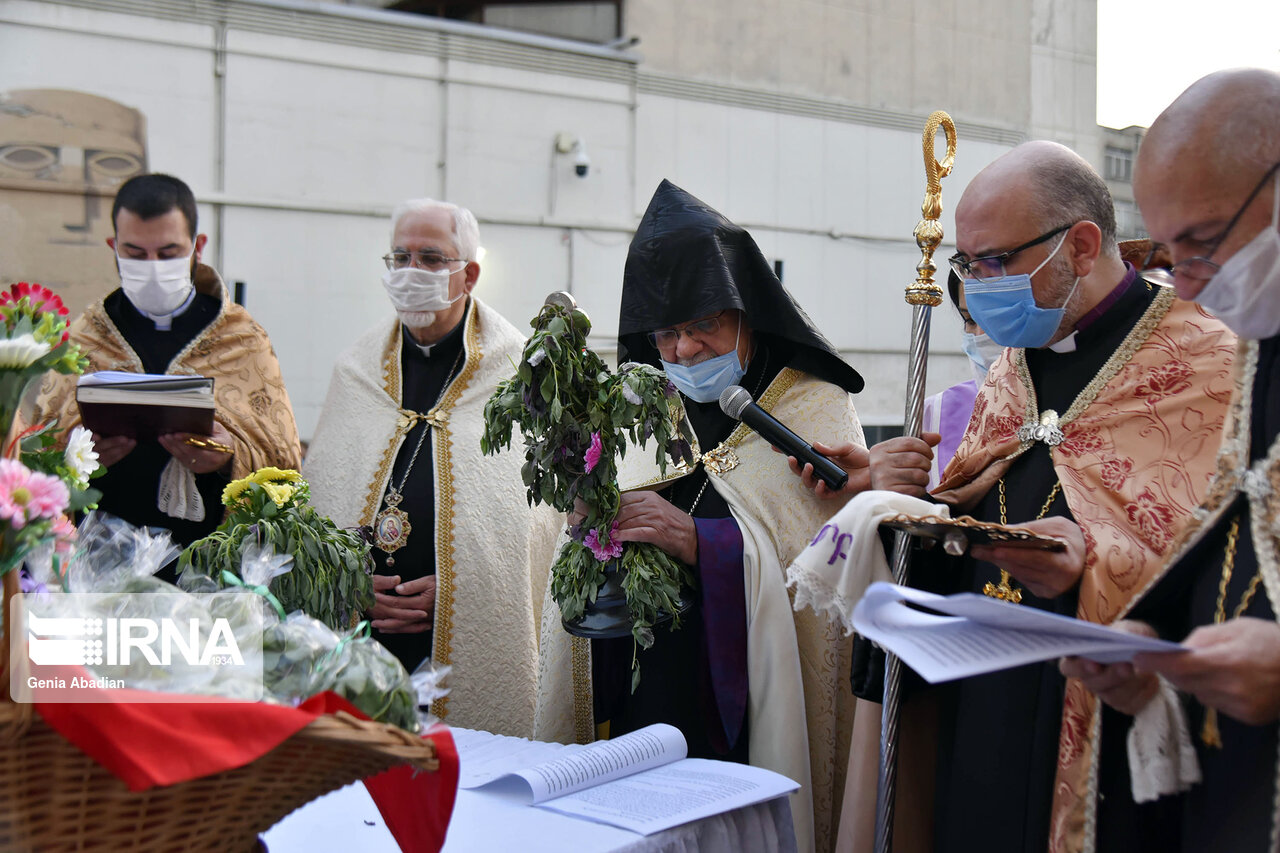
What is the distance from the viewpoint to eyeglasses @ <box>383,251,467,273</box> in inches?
177

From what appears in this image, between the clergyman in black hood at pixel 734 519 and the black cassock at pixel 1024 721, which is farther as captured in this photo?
the clergyman in black hood at pixel 734 519

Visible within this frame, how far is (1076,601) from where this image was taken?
8.05 ft

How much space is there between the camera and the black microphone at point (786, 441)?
3.10m

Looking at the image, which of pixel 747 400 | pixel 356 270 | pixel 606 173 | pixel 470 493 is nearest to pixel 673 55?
pixel 606 173

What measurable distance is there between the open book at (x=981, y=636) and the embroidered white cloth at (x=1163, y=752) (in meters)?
0.35

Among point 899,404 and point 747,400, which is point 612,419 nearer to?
point 747,400

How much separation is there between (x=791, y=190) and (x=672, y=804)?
44.4 feet

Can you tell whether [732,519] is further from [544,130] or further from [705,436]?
[544,130]

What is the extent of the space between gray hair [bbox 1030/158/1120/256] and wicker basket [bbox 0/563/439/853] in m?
1.92

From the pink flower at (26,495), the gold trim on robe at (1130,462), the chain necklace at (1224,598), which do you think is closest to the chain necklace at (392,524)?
the gold trim on robe at (1130,462)

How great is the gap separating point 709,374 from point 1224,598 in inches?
65.5

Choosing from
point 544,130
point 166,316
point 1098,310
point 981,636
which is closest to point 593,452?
point 1098,310

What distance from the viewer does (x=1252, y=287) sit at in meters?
1.91

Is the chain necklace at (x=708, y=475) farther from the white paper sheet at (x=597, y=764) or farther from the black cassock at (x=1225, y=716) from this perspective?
the black cassock at (x=1225, y=716)
